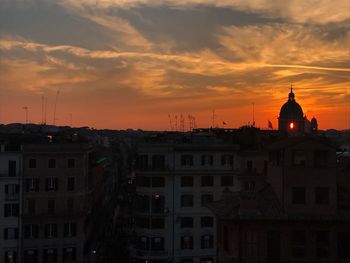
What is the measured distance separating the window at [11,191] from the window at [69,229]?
220 inches

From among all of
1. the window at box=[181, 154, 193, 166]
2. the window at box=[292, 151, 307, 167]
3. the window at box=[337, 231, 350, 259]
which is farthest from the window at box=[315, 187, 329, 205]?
the window at box=[181, 154, 193, 166]

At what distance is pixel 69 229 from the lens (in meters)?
53.3

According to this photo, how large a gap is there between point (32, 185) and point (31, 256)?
690cm

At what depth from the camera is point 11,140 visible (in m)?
56.8

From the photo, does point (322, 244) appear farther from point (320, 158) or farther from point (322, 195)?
point (320, 158)

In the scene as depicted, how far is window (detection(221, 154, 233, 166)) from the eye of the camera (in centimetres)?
5744

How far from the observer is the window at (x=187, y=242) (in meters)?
56.5

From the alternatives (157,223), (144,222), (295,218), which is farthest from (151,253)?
(295,218)

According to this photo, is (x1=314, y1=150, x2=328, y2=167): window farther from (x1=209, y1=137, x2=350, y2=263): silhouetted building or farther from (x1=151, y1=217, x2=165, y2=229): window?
(x1=151, y1=217, x2=165, y2=229): window

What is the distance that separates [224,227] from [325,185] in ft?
18.7

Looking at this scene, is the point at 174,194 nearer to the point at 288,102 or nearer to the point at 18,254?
the point at 18,254

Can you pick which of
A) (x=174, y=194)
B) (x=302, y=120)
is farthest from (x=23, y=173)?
(x=302, y=120)

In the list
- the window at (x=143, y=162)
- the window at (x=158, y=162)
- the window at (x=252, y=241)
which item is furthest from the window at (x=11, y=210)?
the window at (x=252, y=241)

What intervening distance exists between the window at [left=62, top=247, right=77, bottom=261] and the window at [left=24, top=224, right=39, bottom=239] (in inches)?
124
